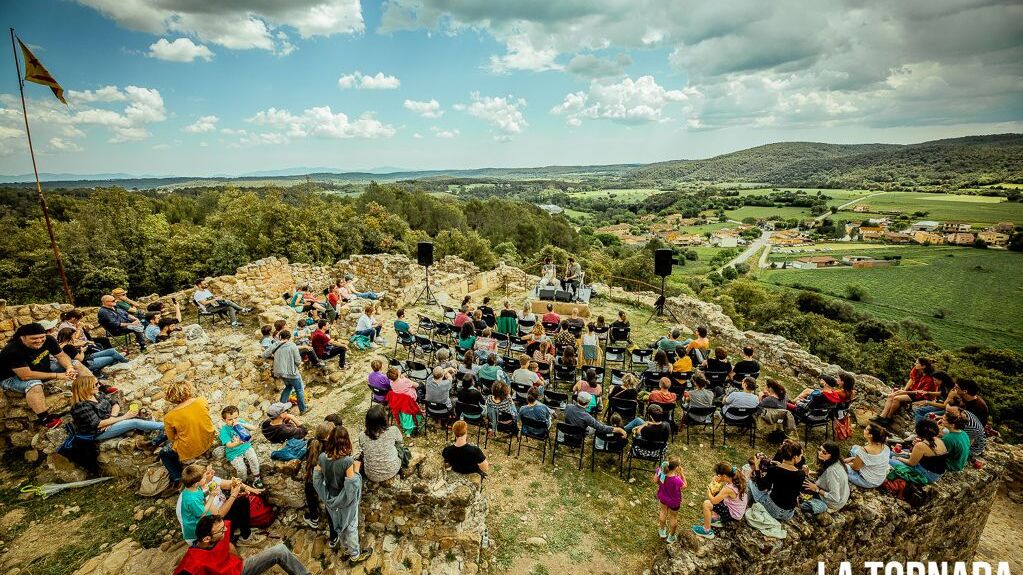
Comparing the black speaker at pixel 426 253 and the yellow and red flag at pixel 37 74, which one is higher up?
the yellow and red flag at pixel 37 74

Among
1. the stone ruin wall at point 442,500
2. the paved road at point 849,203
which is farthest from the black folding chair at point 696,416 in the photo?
the paved road at point 849,203

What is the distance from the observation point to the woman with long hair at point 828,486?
461 centimetres

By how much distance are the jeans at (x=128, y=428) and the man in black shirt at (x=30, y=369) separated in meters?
1.11

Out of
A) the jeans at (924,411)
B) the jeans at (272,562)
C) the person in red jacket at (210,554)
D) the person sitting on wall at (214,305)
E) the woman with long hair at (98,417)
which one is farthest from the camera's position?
the person sitting on wall at (214,305)

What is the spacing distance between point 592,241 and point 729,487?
218ft

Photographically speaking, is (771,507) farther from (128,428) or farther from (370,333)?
(370,333)

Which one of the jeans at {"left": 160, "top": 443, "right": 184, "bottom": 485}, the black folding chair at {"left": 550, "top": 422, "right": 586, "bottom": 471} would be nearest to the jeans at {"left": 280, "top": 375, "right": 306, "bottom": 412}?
the jeans at {"left": 160, "top": 443, "right": 184, "bottom": 485}

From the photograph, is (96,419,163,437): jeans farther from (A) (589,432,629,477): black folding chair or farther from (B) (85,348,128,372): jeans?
(A) (589,432,629,477): black folding chair

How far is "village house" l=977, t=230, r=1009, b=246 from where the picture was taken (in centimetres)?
3588

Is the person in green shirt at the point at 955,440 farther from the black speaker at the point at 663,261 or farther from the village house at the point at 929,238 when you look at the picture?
the village house at the point at 929,238

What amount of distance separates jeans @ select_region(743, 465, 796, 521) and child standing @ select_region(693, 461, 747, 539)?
0.30m

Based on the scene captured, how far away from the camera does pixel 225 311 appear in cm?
1089

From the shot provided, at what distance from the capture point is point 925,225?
42.9 m

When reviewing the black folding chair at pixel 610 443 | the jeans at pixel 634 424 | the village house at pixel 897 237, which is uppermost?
the jeans at pixel 634 424
